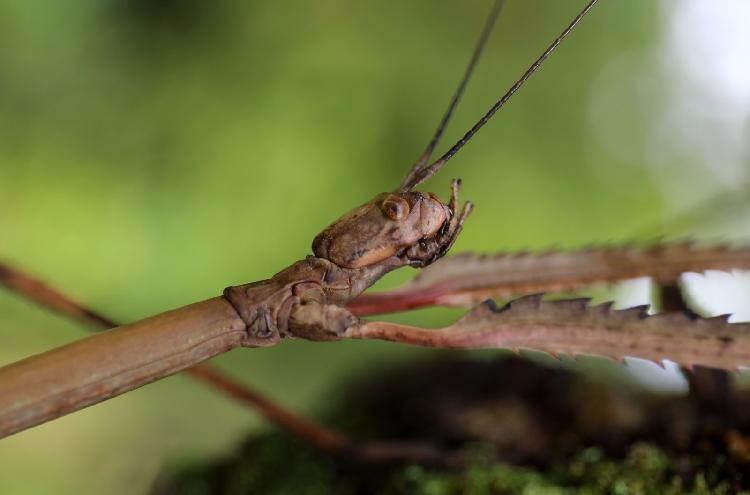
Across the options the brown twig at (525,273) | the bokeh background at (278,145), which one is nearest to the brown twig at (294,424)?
the brown twig at (525,273)

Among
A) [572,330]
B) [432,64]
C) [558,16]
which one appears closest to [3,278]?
[572,330]

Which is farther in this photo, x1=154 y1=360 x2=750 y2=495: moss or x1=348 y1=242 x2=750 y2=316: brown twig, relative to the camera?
x1=154 y1=360 x2=750 y2=495: moss

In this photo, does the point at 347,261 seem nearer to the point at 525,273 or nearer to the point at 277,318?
the point at 277,318

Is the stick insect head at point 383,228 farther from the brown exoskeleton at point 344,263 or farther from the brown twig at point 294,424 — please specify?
the brown twig at point 294,424

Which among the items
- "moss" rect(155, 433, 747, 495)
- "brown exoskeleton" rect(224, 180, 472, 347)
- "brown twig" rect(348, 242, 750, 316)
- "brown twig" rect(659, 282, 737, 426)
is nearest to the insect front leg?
"brown exoskeleton" rect(224, 180, 472, 347)

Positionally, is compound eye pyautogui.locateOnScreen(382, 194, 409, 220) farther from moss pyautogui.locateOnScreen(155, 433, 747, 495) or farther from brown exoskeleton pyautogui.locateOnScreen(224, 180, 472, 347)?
moss pyautogui.locateOnScreen(155, 433, 747, 495)

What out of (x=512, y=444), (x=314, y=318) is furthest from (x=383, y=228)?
(x=512, y=444)

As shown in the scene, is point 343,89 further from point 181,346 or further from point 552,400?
point 181,346
